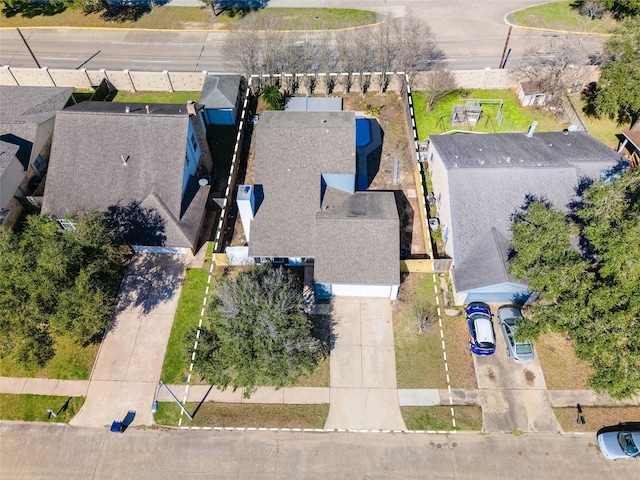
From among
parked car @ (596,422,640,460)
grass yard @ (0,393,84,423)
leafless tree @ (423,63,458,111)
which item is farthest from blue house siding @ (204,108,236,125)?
parked car @ (596,422,640,460)

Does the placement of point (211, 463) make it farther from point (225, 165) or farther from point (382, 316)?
point (225, 165)

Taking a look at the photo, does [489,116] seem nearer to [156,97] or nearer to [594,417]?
[594,417]

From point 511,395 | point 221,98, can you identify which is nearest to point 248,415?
point 511,395

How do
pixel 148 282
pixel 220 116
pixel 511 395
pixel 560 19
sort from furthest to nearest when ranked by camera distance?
pixel 560 19 < pixel 220 116 < pixel 148 282 < pixel 511 395

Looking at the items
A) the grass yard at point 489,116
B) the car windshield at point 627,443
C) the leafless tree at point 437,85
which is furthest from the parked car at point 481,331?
the leafless tree at point 437,85

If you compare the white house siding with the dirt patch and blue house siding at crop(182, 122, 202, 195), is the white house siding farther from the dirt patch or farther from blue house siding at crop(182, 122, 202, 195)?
blue house siding at crop(182, 122, 202, 195)

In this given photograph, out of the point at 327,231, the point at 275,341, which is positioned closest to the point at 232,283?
the point at 275,341
